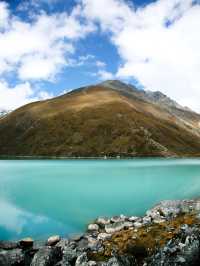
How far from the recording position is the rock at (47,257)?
19.2 m

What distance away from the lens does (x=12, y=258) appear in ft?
65.6

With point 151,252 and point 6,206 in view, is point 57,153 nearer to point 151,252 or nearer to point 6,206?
point 6,206

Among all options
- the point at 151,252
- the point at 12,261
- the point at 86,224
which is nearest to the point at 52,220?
the point at 86,224

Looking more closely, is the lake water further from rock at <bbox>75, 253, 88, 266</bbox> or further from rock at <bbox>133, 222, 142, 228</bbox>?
rock at <bbox>75, 253, 88, 266</bbox>

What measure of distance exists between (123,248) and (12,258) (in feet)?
20.5

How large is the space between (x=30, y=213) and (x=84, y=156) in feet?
461

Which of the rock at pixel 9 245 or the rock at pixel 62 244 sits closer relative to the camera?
the rock at pixel 62 244

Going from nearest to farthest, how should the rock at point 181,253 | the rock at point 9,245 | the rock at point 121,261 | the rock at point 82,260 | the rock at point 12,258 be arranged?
1. the rock at point 181,253
2. the rock at point 121,261
3. the rock at point 82,260
4. the rock at point 12,258
5. the rock at point 9,245

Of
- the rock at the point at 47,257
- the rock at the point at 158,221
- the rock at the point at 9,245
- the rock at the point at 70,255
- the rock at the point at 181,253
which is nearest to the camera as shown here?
the rock at the point at 181,253

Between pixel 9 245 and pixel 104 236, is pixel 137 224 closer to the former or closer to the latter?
pixel 104 236

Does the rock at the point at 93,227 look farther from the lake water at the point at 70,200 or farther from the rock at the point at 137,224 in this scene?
the rock at the point at 137,224

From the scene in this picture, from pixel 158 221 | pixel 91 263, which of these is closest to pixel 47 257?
pixel 91 263

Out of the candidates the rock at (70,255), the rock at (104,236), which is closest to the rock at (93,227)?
the rock at (104,236)

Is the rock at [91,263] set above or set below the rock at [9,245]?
above
